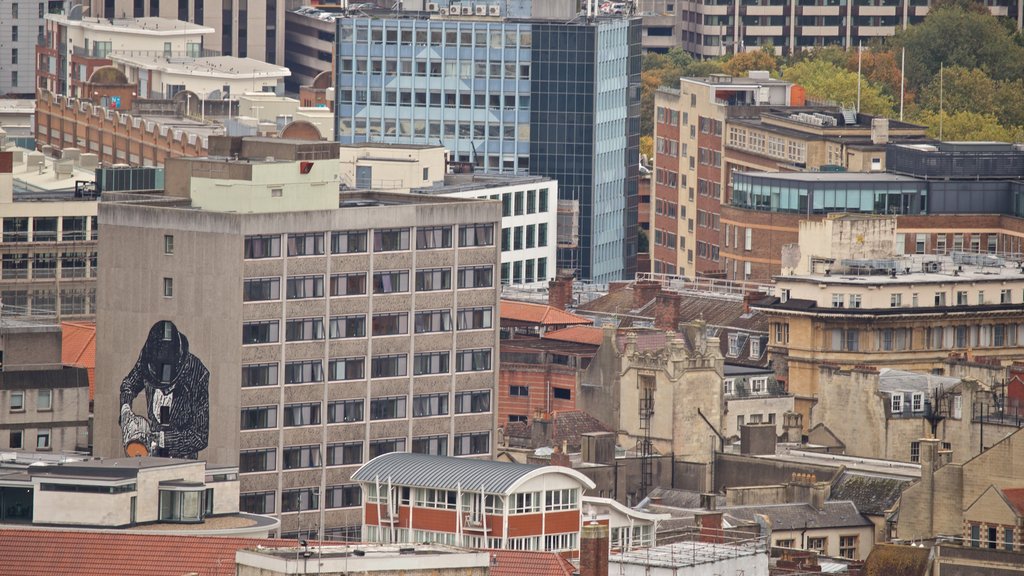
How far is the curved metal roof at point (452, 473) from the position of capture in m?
185

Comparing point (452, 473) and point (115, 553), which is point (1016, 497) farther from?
point (115, 553)

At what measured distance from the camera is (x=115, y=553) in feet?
555

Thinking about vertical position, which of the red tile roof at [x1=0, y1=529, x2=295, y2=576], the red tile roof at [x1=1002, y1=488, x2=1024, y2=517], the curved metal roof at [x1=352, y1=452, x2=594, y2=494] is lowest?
the red tile roof at [x1=1002, y1=488, x2=1024, y2=517]

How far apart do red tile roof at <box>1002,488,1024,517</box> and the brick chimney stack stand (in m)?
35.3

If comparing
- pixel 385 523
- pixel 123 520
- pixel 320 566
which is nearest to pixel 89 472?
pixel 123 520

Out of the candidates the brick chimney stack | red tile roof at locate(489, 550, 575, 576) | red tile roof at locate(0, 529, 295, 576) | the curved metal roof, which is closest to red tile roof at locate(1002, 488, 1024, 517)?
the curved metal roof

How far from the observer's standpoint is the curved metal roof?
185 meters

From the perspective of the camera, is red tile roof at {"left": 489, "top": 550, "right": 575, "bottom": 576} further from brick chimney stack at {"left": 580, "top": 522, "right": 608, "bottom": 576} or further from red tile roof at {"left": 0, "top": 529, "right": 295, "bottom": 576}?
red tile roof at {"left": 0, "top": 529, "right": 295, "bottom": 576}

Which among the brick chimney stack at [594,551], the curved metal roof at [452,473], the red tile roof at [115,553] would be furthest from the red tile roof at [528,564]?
the curved metal roof at [452,473]

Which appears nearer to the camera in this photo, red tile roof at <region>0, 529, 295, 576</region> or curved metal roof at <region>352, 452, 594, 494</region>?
red tile roof at <region>0, 529, 295, 576</region>

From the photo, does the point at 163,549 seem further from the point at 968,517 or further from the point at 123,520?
the point at 968,517

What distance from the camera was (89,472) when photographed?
7052 inches

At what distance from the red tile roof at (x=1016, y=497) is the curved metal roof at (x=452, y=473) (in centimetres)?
2194

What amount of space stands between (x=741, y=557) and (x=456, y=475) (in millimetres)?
17571
